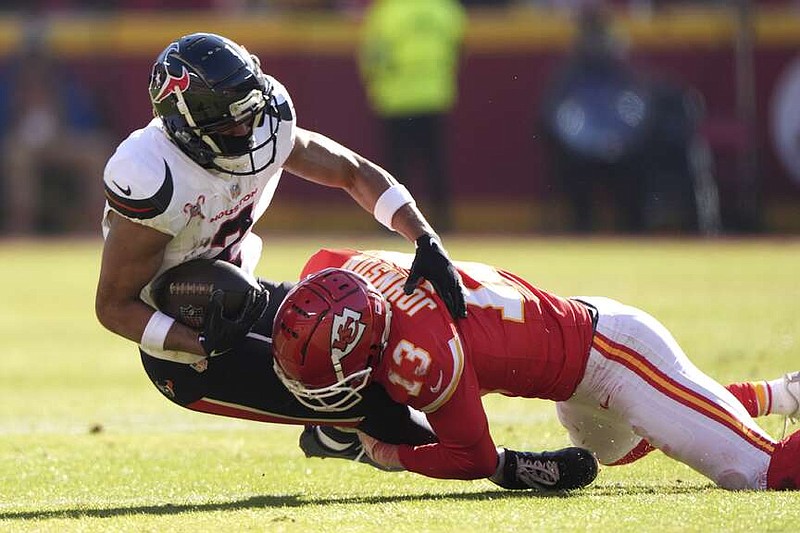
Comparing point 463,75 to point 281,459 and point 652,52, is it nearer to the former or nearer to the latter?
point 652,52

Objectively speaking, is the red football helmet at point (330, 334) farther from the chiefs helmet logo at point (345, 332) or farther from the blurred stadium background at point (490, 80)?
the blurred stadium background at point (490, 80)

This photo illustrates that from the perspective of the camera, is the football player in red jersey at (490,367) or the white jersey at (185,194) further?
the white jersey at (185,194)

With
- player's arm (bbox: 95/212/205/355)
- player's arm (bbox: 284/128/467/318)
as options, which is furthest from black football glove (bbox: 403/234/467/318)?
player's arm (bbox: 95/212/205/355)

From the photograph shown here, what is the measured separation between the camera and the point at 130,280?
→ 5.29 metres

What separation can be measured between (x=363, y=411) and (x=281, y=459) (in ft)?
2.83

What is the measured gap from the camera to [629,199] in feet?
54.7

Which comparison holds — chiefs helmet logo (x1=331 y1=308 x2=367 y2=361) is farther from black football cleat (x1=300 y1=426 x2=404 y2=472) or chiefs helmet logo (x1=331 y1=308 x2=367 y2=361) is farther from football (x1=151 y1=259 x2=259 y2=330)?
black football cleat (x1=300 y1=426 x2=404 y2=472)

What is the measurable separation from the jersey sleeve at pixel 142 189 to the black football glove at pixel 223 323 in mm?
287

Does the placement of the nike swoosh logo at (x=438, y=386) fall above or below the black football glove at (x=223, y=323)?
below

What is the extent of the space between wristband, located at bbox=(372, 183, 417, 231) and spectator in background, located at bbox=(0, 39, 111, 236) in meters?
12.5

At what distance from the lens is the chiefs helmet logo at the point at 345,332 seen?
5.01 m

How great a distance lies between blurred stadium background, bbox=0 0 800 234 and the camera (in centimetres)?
1681

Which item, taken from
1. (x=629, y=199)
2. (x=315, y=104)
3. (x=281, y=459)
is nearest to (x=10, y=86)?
(x=315, y=104)

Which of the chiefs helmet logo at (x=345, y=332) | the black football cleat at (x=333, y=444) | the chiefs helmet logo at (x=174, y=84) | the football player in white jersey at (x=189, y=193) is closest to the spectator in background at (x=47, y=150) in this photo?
the black football cleat at (x=333, y=444)
